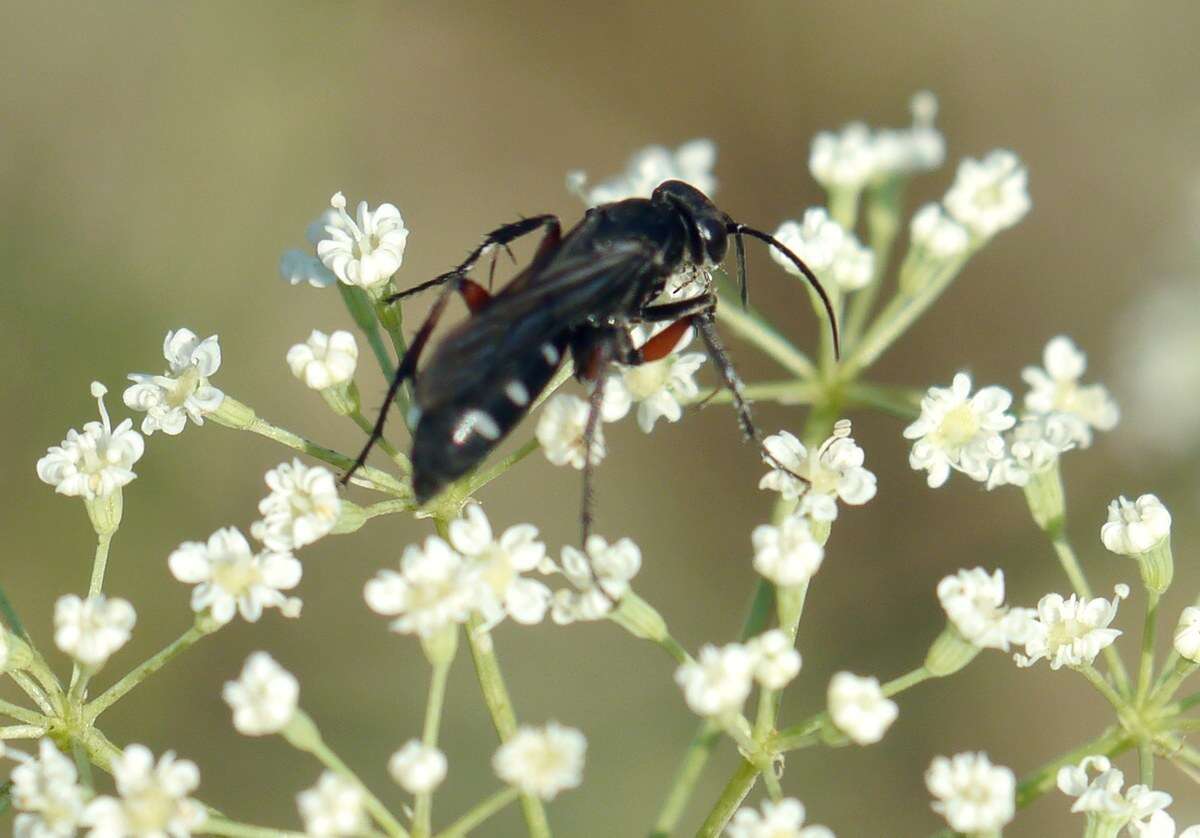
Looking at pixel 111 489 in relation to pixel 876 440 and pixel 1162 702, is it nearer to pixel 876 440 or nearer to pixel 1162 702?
pixel 1162 702

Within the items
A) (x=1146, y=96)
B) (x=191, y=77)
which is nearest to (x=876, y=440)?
(x=1146, y=96)

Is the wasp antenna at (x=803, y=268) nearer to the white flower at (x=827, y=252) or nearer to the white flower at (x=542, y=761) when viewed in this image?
the white flower at (x=827, y=252)

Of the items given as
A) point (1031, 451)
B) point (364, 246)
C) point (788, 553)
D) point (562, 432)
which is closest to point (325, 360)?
point (364, 246)

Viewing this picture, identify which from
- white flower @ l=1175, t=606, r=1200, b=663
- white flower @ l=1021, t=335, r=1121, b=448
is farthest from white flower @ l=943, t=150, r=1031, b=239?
white flower @ l=1175, t=606, r=1200, b=663

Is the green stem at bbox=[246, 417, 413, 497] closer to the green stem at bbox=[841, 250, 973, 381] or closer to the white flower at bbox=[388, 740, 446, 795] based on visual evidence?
the white flower at bbox=[388, 740, 446, 795]

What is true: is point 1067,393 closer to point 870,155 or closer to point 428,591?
point 870,155

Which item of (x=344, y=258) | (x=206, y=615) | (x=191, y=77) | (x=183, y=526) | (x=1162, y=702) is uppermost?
→ (x=191, y=77)

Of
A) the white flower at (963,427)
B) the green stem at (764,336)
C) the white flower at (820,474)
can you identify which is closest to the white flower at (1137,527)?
the white flower at (963,427)
